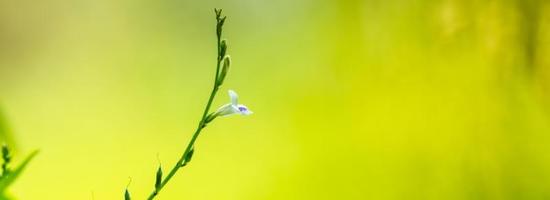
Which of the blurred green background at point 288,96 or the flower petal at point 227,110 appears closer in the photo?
the flower petal at point 227,110

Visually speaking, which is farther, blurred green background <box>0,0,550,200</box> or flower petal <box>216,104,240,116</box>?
blurred green background <box>0,0,550,200</box>

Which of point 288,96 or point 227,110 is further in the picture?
point 288,96

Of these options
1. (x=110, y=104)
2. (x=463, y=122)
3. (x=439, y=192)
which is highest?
(x=110, y=104)

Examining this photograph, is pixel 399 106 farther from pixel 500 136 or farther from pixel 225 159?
pixel 225 159

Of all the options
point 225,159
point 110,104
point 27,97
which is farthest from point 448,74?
point 27,97

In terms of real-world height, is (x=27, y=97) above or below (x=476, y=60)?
above

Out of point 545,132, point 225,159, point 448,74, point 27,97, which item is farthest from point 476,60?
point 27,97
